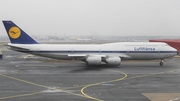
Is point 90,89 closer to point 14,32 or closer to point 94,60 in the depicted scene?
point 94,60

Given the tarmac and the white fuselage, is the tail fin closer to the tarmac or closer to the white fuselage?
the white fuselage

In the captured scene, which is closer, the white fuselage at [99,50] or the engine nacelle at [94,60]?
the engine nacelle at [94,60]

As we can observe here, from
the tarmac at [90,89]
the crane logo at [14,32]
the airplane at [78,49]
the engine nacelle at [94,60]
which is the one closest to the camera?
the tarmac at [90,89]

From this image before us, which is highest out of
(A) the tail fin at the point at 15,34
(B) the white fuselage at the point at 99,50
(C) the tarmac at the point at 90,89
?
(A) the tail fin at the point at 15,34

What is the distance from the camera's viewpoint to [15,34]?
39656 mm

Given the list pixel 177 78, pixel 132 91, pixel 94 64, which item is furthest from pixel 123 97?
pixel 94 64

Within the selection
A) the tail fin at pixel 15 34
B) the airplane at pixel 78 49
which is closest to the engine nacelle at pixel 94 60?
the airplane at pixel 78 49

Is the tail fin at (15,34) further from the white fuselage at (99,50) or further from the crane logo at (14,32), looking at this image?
the white fuselage at (99,50)

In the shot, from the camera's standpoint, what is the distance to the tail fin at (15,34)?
3938 centimetres

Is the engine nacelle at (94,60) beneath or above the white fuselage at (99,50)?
beneath

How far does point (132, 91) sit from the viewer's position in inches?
848

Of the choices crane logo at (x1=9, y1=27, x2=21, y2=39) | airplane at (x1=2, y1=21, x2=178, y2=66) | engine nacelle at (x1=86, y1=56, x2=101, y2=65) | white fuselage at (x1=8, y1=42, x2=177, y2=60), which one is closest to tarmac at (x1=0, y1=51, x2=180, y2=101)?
engine nacelle at (x1=86, y1=56, x2=101, y2=65)

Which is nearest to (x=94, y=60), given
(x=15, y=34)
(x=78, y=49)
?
(x=78, y=49)

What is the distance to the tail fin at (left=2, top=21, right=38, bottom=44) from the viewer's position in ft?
129
